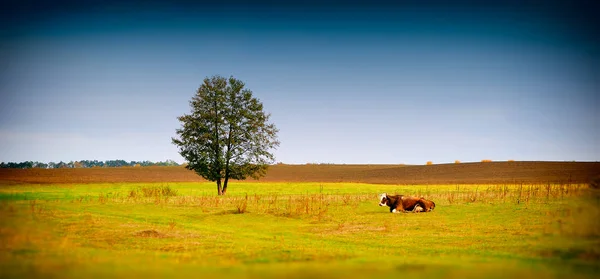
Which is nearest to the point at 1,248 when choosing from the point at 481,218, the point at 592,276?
the point at 592,276

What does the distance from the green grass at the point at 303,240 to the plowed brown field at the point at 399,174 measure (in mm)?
53898

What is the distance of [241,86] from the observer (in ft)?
185

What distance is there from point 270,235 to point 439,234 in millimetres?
7197

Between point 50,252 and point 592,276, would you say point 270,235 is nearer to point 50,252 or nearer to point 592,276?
point 50,252

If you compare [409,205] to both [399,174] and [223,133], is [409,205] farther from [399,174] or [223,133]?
[399,174]

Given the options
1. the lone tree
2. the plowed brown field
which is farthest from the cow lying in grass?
the plowed brown field

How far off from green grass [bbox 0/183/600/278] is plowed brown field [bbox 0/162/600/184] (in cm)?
5390

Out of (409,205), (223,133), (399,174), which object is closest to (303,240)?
(409,205)

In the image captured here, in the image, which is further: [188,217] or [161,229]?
[188,217]

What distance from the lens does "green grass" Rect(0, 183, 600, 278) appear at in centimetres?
827

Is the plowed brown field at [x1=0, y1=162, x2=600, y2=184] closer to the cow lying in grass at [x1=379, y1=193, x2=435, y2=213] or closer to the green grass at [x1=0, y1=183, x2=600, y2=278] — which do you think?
the cow lying in grass at [x1=379, y1=193, x2=435, y2=213]

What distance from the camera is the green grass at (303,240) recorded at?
8266 mm

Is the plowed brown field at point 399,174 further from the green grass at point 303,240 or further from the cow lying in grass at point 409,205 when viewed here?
the green grass at point 303,240

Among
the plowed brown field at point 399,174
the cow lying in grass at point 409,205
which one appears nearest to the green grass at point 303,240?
the cow lying in grass at point 409,205
